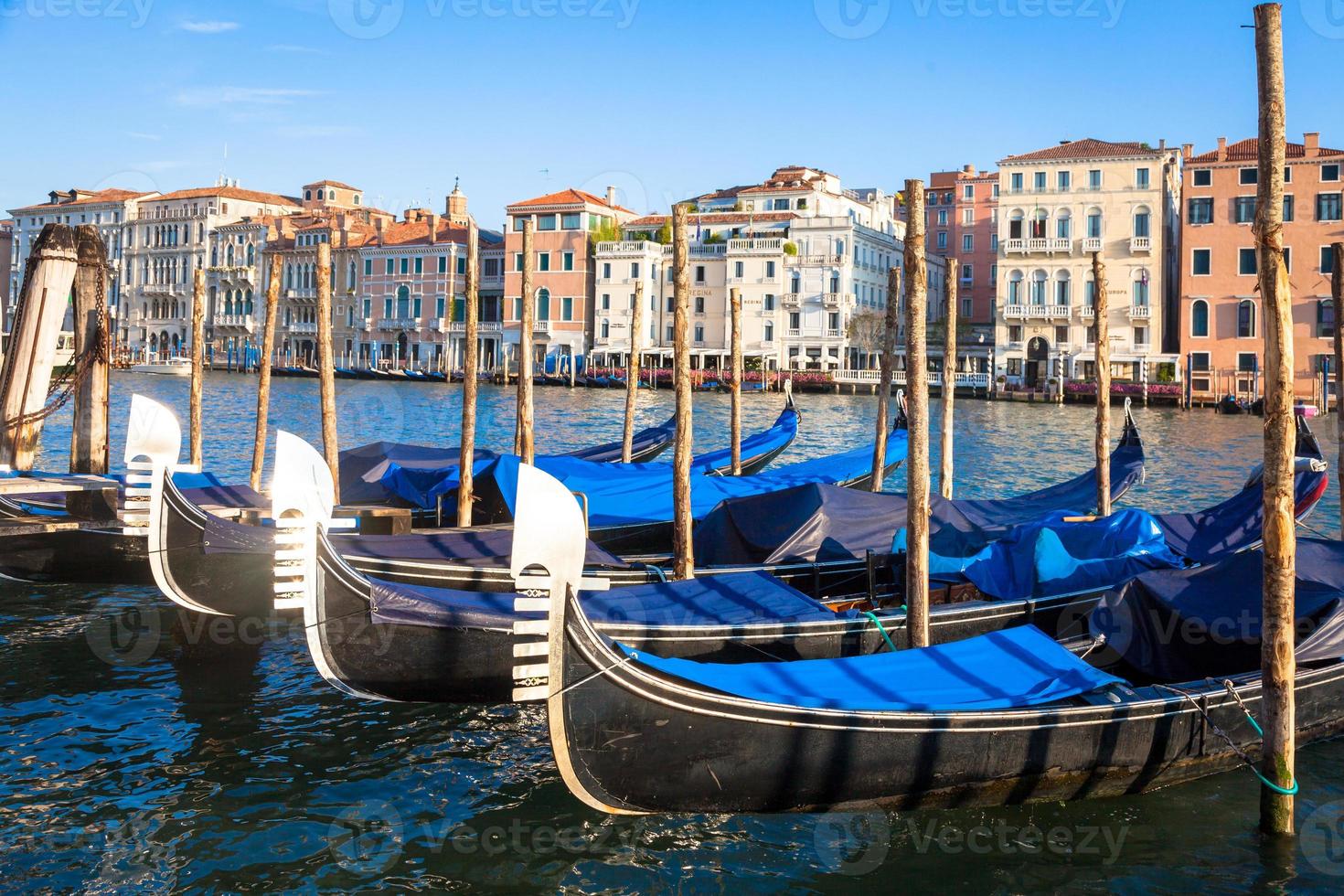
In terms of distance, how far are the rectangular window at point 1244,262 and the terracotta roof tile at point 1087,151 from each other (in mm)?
4629

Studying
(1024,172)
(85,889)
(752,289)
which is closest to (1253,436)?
(1024,172)

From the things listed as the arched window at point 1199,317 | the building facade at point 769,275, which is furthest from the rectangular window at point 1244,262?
the building facade at point 769,275

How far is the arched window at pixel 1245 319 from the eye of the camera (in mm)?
35406

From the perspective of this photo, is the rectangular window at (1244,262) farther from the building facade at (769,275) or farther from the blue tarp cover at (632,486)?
the blue tarp cover at (632,486)

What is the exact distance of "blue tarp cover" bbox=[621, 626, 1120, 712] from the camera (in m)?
4.80

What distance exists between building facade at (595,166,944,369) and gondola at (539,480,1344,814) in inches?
1509

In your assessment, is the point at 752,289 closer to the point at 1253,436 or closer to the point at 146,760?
the point at 1253,436

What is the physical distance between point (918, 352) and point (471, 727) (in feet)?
9.73

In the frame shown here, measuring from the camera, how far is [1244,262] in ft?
117

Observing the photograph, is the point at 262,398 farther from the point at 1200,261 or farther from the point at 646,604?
the point at 1200,261

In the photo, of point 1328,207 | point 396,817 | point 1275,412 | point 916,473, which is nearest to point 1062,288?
point 1328,207

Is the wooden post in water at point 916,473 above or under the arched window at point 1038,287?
under

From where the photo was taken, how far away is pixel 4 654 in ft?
23.5

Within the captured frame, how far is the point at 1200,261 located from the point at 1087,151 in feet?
17.6
